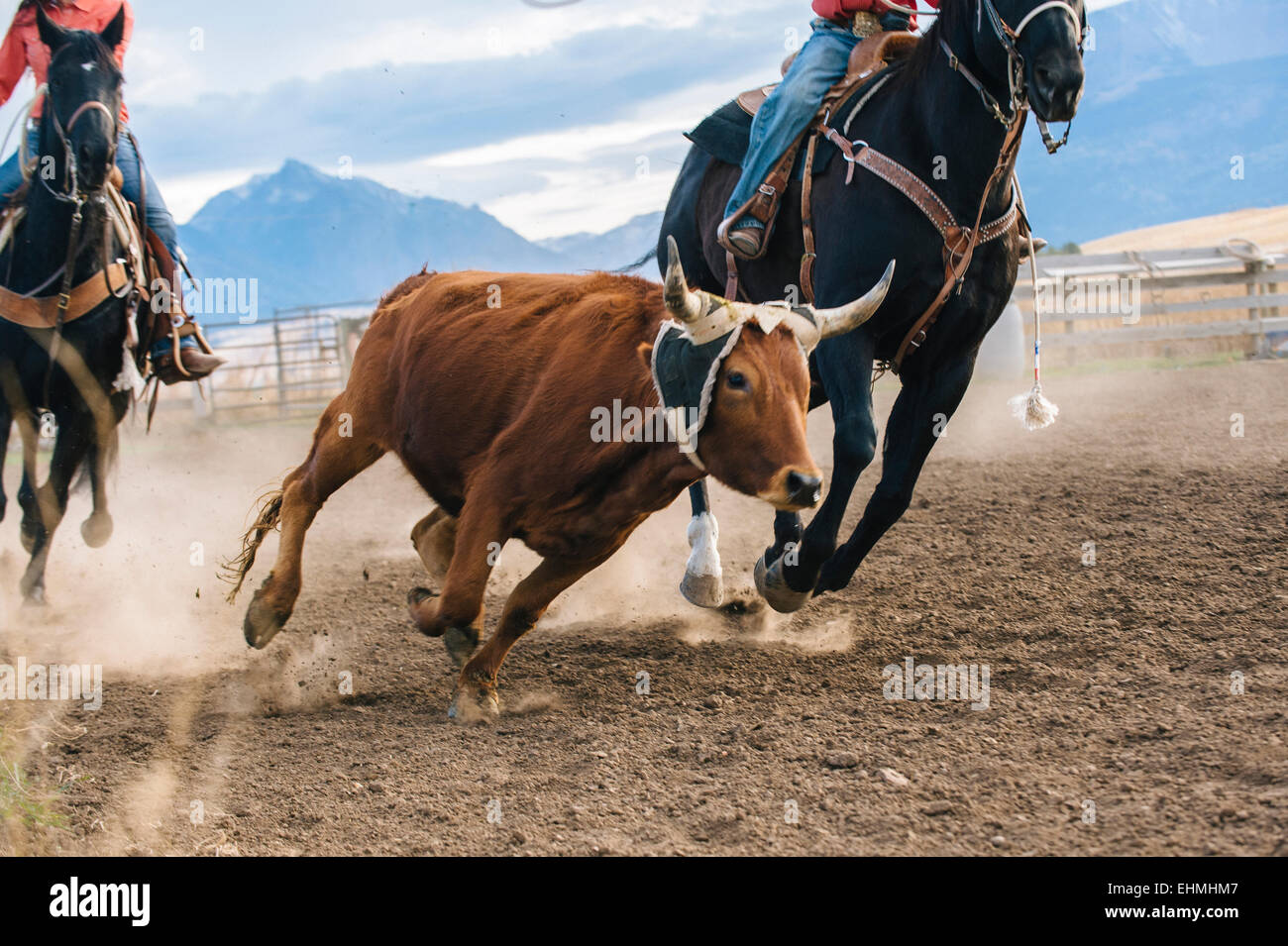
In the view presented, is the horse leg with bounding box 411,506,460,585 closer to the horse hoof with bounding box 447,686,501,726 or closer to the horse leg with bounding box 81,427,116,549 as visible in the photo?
the horse hoof with bounding box 447,686,501,726

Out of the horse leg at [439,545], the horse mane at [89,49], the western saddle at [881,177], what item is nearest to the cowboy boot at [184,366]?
the horse mane at [89,49]

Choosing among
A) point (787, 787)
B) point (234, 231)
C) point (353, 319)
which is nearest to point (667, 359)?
point (787, 787)

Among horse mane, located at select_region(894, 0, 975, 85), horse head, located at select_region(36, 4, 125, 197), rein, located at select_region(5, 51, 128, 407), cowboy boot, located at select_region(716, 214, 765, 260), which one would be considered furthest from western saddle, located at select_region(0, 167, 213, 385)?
horse mane, located at select_region(894, 0, 975, 85)

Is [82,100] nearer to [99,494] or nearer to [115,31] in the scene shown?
[115,31]

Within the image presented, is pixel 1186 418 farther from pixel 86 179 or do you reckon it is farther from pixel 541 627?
pixel 86 179

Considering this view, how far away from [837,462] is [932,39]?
168cm

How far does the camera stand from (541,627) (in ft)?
18.0

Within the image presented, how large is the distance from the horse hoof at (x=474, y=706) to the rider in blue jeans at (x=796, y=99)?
2.10m

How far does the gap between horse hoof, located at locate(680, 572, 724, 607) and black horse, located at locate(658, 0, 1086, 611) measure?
630 mm

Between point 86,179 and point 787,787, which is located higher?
point 86,179

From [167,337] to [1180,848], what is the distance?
562 cm

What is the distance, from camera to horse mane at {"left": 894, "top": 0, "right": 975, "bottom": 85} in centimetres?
424

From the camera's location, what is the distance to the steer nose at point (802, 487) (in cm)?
315

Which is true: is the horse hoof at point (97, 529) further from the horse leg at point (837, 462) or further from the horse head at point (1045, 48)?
the horse head at point (1045, 48)
